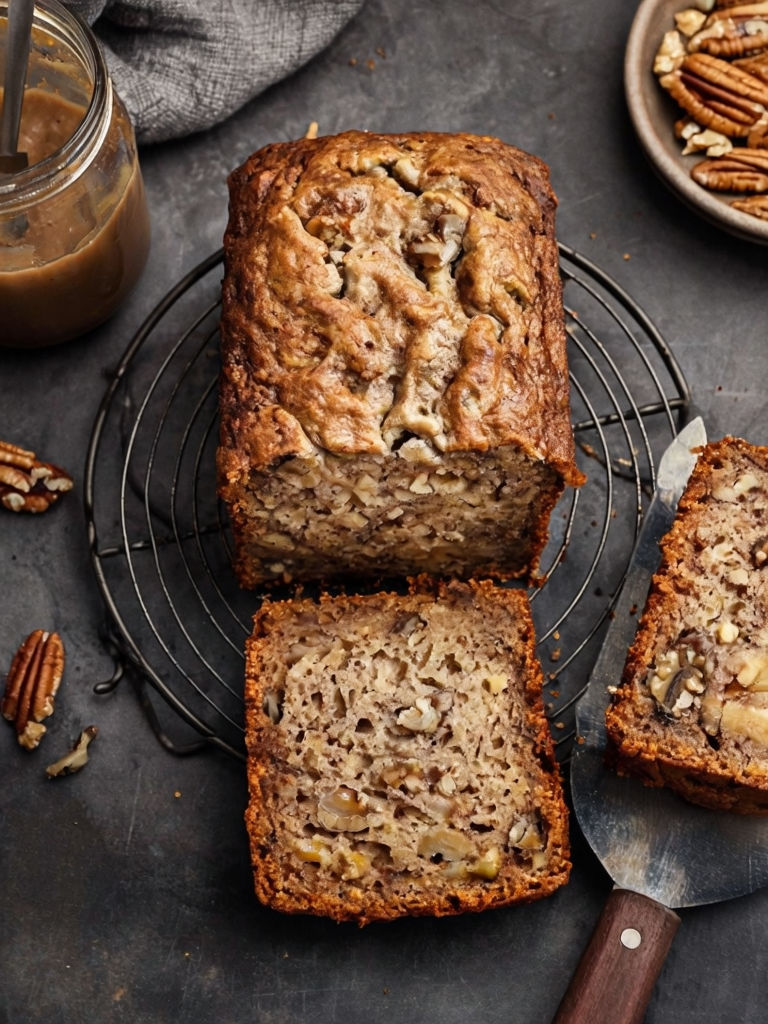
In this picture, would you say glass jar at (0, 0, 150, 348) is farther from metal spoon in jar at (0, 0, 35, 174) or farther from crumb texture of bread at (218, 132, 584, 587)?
crumb texture of bread at (218, 132, 584, 587)

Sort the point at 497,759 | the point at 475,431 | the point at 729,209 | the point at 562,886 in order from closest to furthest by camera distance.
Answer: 1. the point at 475,431
2. the point at 497,759
3. the point at 562,886
4. the point at 729,209

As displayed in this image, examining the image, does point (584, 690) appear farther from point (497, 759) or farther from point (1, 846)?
point (1, 846)

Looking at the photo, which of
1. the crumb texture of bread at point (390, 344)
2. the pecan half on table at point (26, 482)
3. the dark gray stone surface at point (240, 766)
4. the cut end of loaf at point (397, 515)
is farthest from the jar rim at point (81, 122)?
the cut end of loaf at point (397, 515)

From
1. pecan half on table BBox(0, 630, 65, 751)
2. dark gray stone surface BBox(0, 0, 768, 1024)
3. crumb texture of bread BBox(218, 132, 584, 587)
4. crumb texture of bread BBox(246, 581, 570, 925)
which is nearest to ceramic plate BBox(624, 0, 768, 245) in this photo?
dark gray stone surface BBox(0, 0, 768, 1024)

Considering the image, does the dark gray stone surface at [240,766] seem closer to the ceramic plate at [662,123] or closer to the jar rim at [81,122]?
the ceramic plate at [662,123]

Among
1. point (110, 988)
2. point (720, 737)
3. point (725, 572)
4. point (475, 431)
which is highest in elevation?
point (475, 431)

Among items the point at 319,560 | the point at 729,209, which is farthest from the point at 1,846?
the point at 729,209
